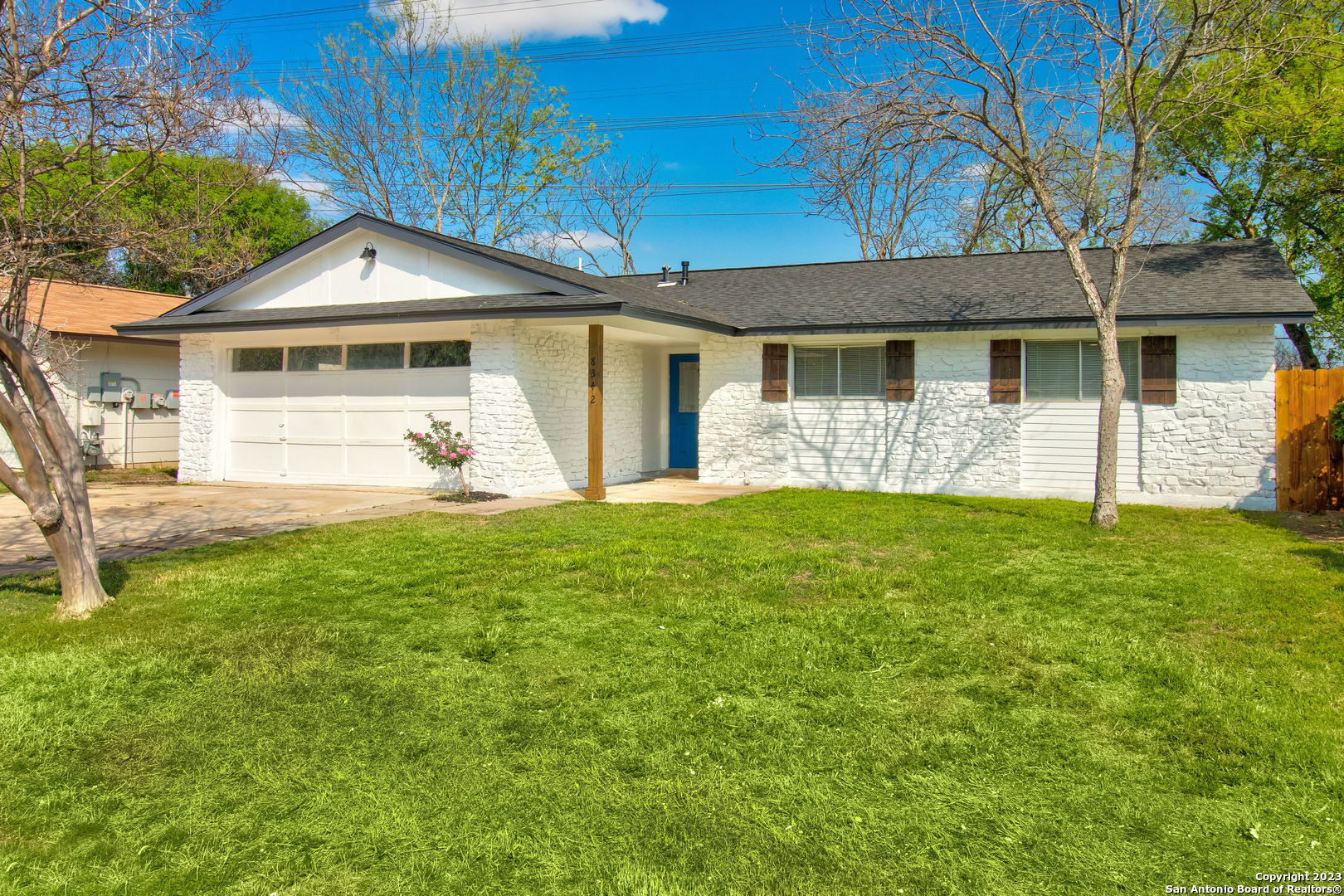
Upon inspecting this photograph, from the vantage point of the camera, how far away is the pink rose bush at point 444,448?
38.7 ft

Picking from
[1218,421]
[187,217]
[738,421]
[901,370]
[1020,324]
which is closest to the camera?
[187,217]

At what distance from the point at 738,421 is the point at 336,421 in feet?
21.3

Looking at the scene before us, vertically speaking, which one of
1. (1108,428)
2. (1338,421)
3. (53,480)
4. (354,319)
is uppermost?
(354,319)

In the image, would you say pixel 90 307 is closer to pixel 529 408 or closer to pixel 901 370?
pixel 529 408

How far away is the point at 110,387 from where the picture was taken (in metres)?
16.8

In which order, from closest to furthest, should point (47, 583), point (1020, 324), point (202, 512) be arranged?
point (47, 583) → point (202, 512) → point (1020, 324)

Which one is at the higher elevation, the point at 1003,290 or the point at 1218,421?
the point at 1003,290

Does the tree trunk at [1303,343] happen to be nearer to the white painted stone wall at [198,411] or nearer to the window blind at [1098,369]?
the window blind at [1098,369]

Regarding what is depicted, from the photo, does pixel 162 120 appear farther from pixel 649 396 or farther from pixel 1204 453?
pixel 1204 453

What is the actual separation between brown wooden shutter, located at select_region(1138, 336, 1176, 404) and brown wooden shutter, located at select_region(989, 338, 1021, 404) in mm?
1596

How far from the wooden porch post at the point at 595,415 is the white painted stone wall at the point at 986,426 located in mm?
3059

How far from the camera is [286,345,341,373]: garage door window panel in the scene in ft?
45.0

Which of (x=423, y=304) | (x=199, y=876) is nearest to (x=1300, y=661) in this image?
(x=199, y=876)

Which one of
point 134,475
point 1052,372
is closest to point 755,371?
point 1052,372
